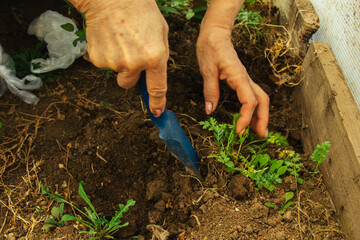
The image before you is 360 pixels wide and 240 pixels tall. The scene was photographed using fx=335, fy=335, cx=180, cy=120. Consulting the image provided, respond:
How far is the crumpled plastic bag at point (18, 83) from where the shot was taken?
2178 mm

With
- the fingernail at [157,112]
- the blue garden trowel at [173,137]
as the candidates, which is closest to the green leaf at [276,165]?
the blue garden trowel at [173,137]

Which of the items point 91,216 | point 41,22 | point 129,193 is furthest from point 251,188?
point 41,22

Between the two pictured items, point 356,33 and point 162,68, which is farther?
point 356,33

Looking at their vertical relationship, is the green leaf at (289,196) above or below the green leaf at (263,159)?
below

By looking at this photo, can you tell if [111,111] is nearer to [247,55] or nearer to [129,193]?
[129,193]

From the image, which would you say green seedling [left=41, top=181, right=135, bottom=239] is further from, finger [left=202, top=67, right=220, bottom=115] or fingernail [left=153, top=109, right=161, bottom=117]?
finger [left=202, top=67, right=220, bottom=115]

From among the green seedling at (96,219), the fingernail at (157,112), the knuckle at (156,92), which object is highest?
the knuckle at (156,92)

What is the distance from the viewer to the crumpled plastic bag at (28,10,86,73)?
2.27 metres

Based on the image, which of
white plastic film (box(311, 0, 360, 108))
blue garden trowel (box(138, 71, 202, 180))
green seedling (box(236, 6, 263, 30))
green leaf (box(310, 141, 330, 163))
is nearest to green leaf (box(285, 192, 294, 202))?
green leaf (box(310, 141, 330, 163))

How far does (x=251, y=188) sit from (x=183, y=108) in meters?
0.66

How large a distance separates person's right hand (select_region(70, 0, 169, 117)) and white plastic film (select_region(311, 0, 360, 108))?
1.04m

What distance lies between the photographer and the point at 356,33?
168cm

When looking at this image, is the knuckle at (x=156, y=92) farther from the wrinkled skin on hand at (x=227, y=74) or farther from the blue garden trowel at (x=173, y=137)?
the wrinkled skin on hand at (x=227, y=74)

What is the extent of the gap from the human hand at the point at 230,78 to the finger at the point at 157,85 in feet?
1.55
